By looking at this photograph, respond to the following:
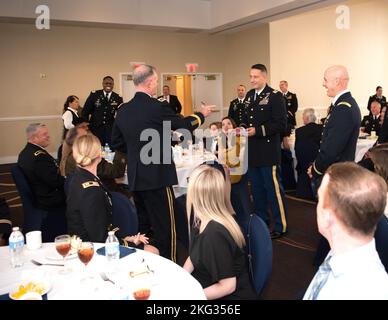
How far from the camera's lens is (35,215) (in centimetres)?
388

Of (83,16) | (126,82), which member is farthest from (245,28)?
(83,16)

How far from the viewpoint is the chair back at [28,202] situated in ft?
12.5

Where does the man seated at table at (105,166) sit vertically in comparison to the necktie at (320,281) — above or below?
above

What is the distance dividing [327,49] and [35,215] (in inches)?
411

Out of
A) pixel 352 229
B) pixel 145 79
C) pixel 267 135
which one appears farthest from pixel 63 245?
pixel 267 135

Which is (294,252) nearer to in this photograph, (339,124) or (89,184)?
(339,124)

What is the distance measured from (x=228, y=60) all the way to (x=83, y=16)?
4.79m

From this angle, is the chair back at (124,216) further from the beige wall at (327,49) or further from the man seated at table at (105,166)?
the beige wall at (327,49)

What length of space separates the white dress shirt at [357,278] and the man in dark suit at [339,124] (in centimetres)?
221

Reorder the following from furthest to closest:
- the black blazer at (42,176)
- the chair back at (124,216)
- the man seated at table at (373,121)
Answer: the man seated at table at (373,121) → the black blazer at (42,176) → the chair back at (124,216)

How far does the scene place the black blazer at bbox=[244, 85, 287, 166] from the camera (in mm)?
4336

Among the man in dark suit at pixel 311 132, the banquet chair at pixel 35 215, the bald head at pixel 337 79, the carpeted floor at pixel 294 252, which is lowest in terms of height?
the carpeted floor at pixel 294 252

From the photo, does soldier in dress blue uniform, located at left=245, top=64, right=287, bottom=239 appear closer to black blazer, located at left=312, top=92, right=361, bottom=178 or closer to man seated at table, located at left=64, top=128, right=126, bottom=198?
black blazer, located at left=312, top=92, right=361, bottom=178

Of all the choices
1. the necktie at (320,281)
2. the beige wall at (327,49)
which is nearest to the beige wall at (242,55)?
the beige wall at (327,49)
